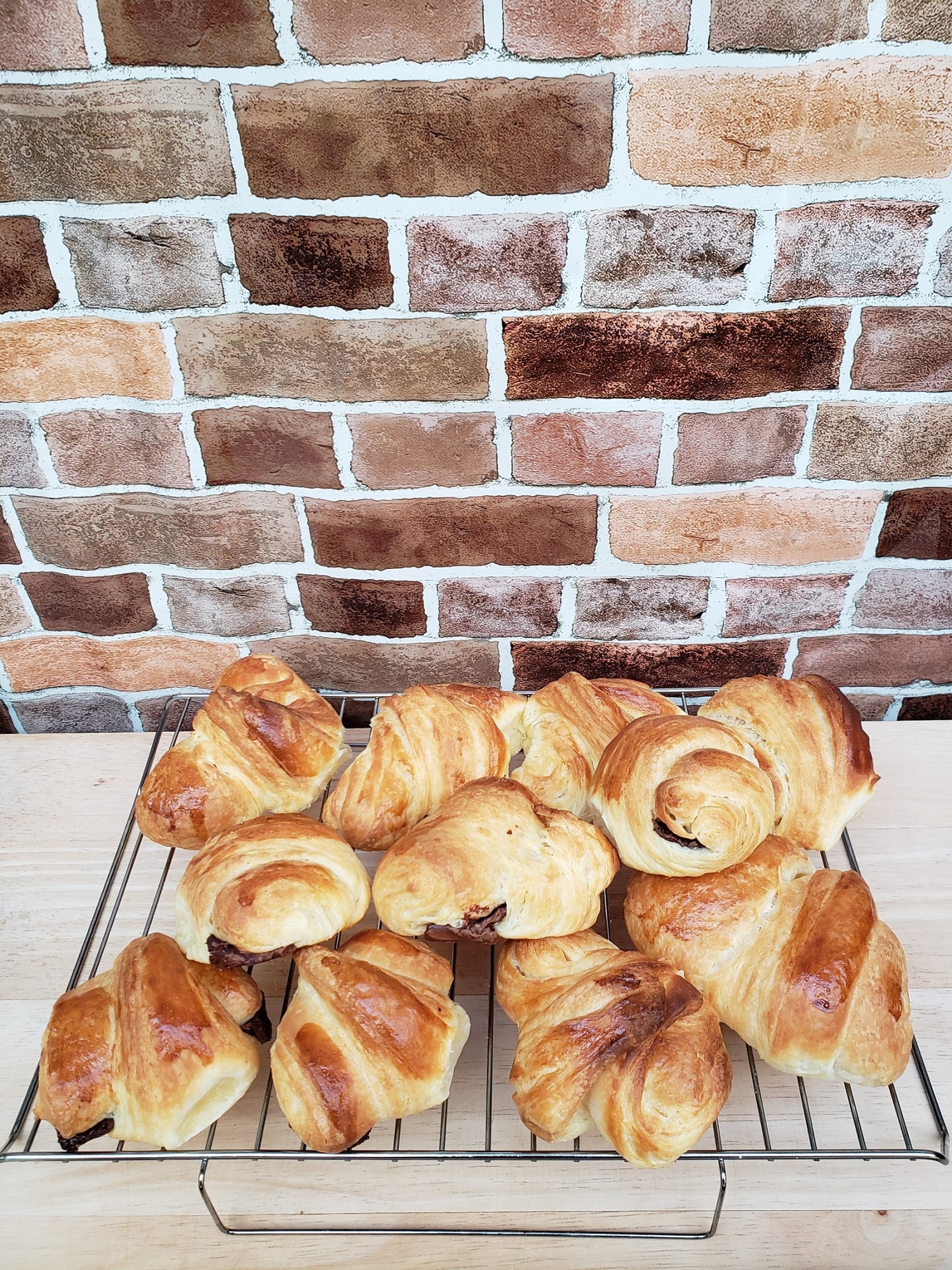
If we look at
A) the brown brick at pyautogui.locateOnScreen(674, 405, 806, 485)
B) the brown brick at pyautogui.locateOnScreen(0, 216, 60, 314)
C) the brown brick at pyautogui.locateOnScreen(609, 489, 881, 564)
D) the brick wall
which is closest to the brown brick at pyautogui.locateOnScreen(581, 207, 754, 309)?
the brick wall

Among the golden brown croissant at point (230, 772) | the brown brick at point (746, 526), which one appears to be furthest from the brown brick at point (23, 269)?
the brown brick at point (746, 526)

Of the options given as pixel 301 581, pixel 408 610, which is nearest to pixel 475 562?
pixel 408 610

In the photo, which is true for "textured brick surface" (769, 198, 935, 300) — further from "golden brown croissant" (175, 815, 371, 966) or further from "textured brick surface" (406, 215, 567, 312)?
"golden brown croissant" (175, 815, 371, 966)

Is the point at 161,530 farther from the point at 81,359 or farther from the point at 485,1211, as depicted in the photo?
the point at 485,1211

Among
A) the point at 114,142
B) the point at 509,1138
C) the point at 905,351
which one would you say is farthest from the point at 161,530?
the point at 905,351

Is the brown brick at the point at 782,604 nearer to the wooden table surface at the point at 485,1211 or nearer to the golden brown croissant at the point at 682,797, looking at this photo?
the golden brown croissant at the point at 682,797

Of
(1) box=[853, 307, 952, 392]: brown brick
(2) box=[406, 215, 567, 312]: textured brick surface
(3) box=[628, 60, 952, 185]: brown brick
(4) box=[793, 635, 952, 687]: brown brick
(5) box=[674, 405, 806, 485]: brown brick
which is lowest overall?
(4) box=[793, 635, 952, 687]: brown brick
